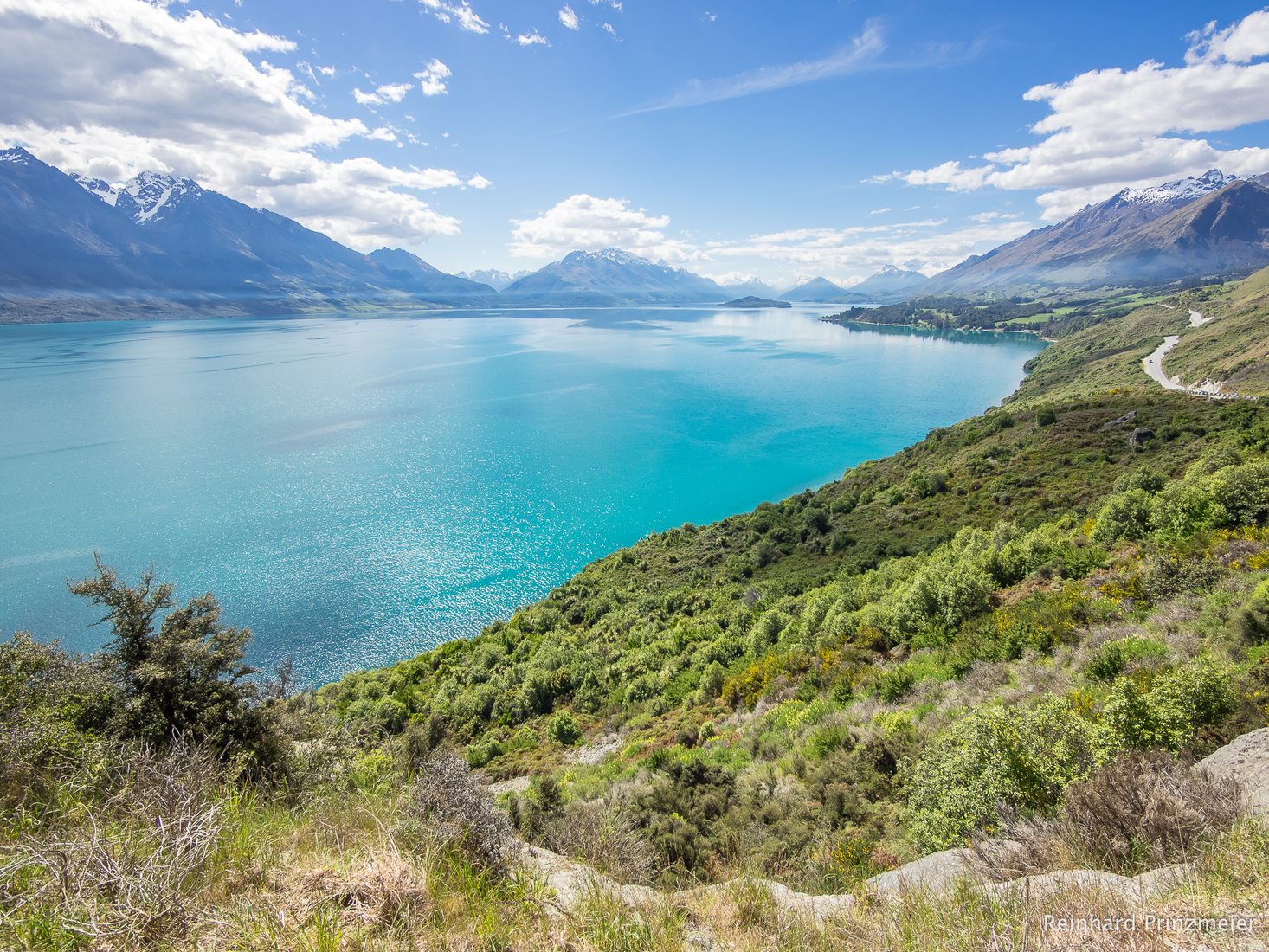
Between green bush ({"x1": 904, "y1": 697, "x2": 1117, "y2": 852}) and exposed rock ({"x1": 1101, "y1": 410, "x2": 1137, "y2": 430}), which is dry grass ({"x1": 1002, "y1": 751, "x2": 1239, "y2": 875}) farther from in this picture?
exposed rock ({"x1": 1101, "y1": 410, "x2": 1137, "y2": 430})

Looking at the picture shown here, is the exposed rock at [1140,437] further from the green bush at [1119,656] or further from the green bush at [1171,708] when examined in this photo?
the green bush at [1171,708]

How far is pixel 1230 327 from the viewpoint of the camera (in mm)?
88312

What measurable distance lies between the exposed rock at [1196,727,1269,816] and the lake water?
36.0 meters

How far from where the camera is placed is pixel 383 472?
63219mm

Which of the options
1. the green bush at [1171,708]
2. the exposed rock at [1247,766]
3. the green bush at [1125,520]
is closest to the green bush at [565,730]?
the green bush at [1171,708]

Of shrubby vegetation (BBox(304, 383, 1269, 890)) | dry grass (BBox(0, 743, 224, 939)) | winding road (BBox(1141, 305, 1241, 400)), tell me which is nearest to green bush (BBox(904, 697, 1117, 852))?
shrubby vegetation (BBox(304, 383, 1269, 890))

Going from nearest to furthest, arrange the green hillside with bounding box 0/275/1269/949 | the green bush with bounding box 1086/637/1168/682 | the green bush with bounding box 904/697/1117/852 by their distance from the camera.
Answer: the green hillside with bounding box 0/275/1269/949, the green bush with bounding box 904/697/1117/852, the green bush with bounding box 1086/637/1168/682

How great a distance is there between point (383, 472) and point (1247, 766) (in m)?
67.7

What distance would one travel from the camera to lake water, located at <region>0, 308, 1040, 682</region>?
39031 mm

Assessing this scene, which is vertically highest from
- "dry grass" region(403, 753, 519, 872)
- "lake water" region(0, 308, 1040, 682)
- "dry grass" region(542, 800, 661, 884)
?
"dry grass" region(403, 753, 519, 872)

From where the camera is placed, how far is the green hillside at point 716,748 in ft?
13.7

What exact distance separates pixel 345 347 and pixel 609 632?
184 meters

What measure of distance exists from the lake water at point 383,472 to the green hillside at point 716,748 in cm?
1620

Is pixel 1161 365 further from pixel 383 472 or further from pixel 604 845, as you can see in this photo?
pixel 604 845
